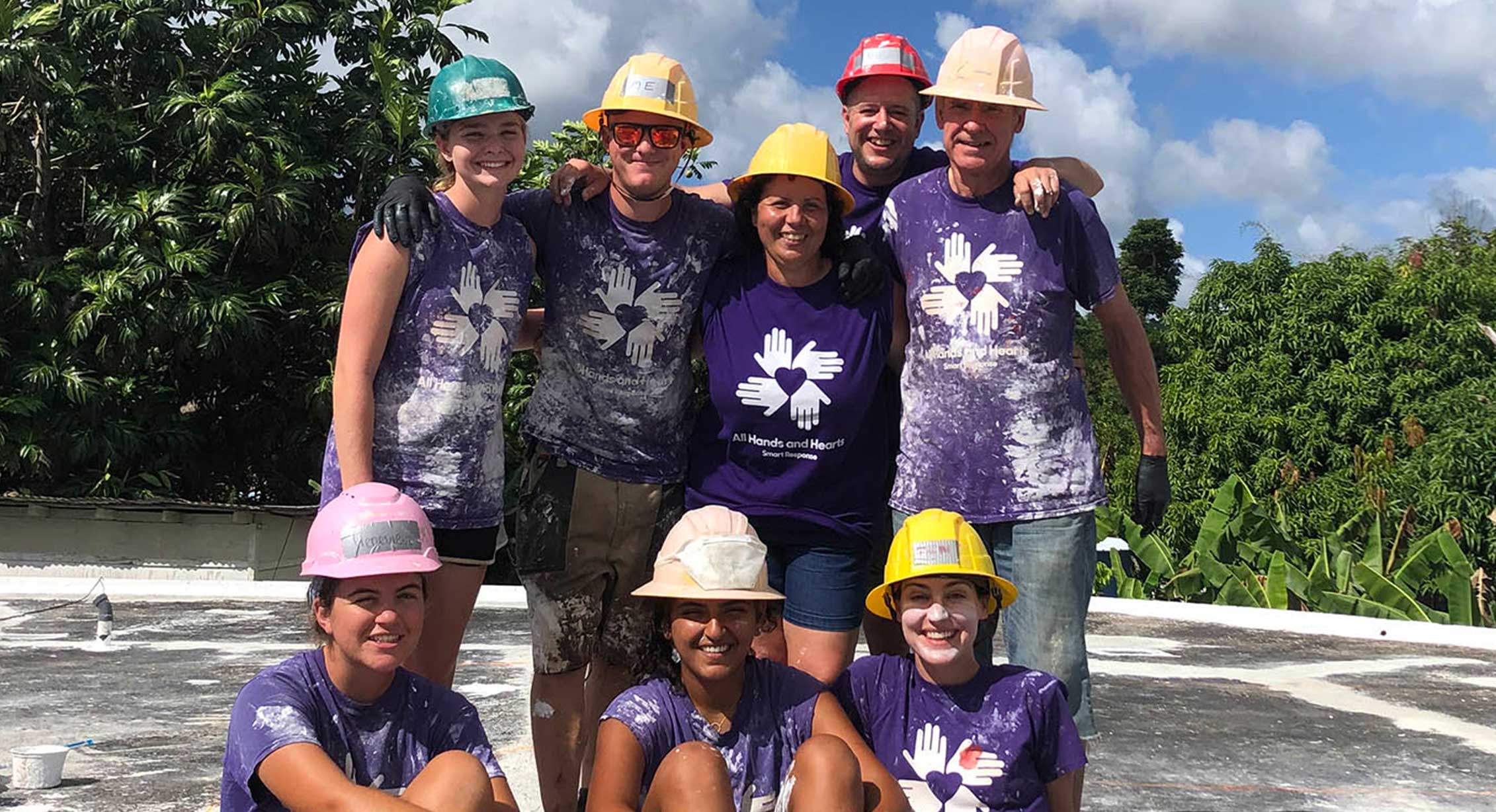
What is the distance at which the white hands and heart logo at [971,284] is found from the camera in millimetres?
3506

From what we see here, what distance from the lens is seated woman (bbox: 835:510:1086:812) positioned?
3.25 m

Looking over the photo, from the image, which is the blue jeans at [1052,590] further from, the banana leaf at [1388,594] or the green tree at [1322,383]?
the green tree at [1322,383]

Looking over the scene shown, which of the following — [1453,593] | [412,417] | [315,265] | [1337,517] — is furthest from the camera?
[1337,517]

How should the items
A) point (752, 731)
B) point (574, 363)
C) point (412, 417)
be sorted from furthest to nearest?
point (574, 363) → point (412, 417) → point (752, 731)

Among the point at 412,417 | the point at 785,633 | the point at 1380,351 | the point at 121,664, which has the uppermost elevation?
the point at 1380,351

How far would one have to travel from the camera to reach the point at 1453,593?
480 inches

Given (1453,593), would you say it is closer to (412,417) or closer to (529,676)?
(529,676)

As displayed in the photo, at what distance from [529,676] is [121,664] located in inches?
86.1

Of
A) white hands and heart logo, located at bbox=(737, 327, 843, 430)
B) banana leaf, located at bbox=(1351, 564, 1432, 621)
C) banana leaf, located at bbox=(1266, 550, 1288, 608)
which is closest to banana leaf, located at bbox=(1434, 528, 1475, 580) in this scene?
banana leaf, located at bbox=(1351, 564, 1432, 621)

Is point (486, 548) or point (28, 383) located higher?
point (28, 383)

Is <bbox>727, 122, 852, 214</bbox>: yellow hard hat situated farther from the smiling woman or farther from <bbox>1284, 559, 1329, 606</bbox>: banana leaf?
<bbox>1284, 559, 1329, 606</bbox>: banana leaf

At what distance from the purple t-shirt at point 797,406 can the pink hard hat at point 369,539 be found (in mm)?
865

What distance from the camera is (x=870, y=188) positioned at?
3988mm

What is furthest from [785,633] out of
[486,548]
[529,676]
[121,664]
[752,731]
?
[121,664]
